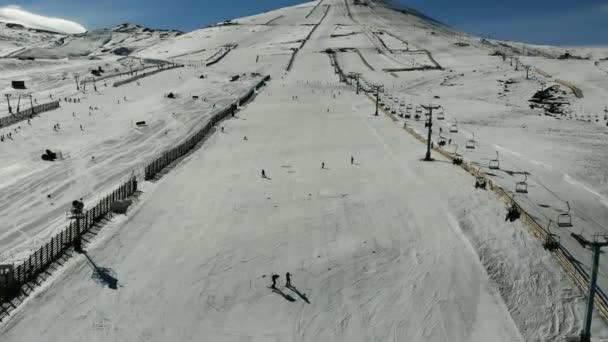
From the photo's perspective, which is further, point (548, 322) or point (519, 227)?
point (519, 227)

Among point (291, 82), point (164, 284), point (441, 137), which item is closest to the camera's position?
point (164, 284)

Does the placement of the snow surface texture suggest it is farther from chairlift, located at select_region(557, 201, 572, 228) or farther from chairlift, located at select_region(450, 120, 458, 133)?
chairlift, located at select_region(450, 120, 458, 133)

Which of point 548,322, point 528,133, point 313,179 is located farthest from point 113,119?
point 548,322

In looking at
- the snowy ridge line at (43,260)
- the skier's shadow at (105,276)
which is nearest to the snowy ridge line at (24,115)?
the snowy ridge line at (43,260)

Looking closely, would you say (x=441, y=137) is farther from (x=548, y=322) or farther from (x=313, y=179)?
(x=548, y=322)

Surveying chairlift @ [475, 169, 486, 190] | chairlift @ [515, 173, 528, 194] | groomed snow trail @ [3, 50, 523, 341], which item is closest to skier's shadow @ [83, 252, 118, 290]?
groomed snow trail @ [3, 50, 523, 341]

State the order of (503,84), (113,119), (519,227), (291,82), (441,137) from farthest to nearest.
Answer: (291,82)
(503,84)
(113,119)
(441,137)
(519,227)
